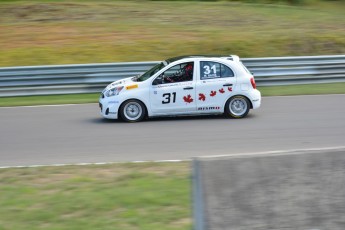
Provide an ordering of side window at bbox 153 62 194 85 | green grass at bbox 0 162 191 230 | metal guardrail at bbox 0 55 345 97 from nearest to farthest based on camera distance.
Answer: green grass at bbox 0 162 191 230
side window at bbox 153 62 194 85
metal guardrail at bbox 0 55 345 97

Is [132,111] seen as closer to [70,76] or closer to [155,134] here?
[155,134]

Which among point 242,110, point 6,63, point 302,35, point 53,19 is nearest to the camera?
point 242,110

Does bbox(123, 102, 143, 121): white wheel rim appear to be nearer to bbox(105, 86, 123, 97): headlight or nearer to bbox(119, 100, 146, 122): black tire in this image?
bbox(119, 100, 146, 122): black tire

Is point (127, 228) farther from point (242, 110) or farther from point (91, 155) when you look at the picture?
point (242, 110)

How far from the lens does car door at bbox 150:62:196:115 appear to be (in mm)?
13953

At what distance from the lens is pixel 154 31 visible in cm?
2394

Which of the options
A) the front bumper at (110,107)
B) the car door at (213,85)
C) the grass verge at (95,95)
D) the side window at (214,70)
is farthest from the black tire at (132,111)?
the grass verge at (95,95)

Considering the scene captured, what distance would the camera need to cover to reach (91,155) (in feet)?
34.9

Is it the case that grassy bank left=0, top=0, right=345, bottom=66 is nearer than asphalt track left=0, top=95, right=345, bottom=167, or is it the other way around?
asphalt track left=0, top=95, right=345, bottom=167

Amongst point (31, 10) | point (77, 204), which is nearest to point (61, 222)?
point (77, 204)

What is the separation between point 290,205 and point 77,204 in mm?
2558

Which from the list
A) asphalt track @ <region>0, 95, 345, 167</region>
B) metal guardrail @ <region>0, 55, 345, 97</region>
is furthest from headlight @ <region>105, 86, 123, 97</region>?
metal guardrail @ <region>0, 55, 345, 97</region>

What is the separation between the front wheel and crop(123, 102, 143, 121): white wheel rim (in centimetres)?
191

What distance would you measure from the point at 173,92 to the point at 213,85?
89 cm
